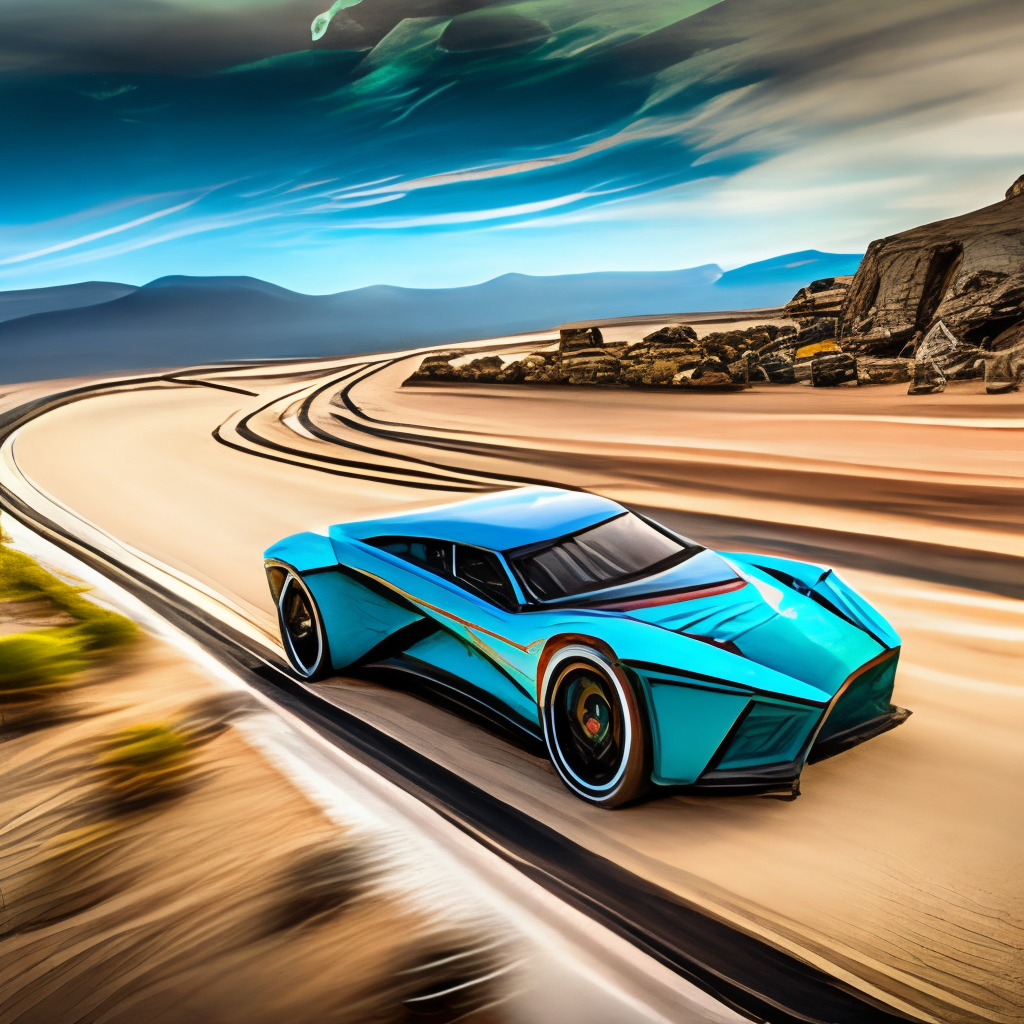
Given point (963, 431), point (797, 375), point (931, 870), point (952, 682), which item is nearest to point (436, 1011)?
point (931, 870)

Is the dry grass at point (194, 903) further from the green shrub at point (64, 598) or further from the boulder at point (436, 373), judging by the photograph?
the boulder at point (436, 373)

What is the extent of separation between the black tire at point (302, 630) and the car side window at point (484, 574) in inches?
51.2

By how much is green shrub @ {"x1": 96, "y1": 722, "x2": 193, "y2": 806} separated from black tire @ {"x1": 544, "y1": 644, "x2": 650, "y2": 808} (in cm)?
192

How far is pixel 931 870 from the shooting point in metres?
3.40

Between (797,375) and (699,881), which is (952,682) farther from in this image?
(797,375)

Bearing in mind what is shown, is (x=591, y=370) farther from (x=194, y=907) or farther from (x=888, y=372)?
(x=194, y=907)

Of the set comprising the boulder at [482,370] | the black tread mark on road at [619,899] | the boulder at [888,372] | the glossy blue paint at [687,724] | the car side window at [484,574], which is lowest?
the black tread mark on road at [619,899]

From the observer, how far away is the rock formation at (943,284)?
2320cm

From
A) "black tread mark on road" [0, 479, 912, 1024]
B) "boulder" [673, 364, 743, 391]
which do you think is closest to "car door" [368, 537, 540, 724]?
"black tread mark on road" [0, 479, 912, 1024]

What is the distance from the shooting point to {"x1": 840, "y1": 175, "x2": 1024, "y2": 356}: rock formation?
2320 centimetres

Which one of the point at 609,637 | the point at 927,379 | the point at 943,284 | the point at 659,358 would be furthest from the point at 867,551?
the point at 659,358

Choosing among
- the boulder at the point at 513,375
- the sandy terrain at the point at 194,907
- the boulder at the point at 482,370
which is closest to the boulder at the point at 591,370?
the boulder at the point at 513,375

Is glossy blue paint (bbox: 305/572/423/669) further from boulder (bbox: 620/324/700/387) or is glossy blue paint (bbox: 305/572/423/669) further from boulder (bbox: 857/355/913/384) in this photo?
boulder (bbox: 620/324/700/387)

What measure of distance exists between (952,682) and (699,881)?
8.72ft
